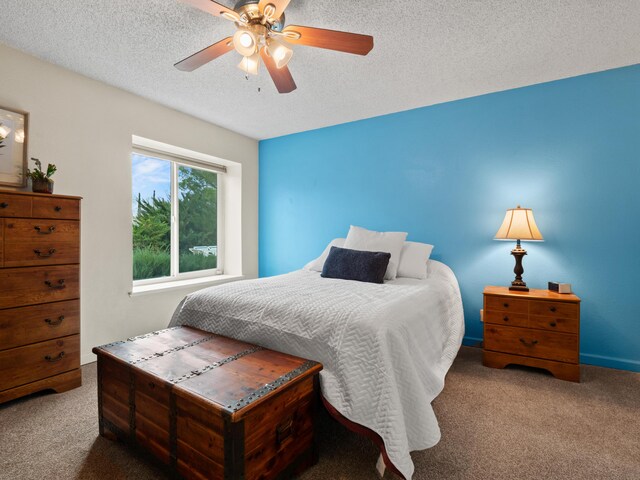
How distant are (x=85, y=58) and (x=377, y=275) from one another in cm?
275

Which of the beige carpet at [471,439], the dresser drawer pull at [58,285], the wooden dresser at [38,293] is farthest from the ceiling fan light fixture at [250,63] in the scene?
the beige carpet at [471,439]

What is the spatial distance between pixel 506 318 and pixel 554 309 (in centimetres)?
32

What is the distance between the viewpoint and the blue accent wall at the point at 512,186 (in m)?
2.48

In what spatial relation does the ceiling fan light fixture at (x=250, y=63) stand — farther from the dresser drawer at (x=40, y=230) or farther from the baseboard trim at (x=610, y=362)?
the baseboard trim at (x=610, y=362)

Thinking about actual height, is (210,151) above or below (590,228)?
above

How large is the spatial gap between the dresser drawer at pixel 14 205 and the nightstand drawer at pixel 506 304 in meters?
3.26

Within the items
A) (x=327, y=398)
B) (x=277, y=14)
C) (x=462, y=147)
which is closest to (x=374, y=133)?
(x=462, y=147)

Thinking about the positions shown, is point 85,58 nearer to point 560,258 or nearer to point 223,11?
point 223,11

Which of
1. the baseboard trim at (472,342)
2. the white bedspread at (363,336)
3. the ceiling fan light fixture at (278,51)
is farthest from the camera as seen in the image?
the baseboard trim at (472,342)

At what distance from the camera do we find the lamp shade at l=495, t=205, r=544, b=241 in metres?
2.48

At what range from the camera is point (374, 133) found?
11.5ft

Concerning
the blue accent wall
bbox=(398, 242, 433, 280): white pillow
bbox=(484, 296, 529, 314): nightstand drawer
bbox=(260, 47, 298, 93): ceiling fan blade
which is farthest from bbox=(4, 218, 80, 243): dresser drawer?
bbox=(484, 296, 529, 314): nightstand drawer

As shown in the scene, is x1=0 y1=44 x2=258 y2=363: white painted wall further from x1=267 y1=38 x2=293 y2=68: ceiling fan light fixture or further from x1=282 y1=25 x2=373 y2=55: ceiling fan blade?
x1=282 y1=25 x2=373 y2=55: ceiling fan blade

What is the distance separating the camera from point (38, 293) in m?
2.02
